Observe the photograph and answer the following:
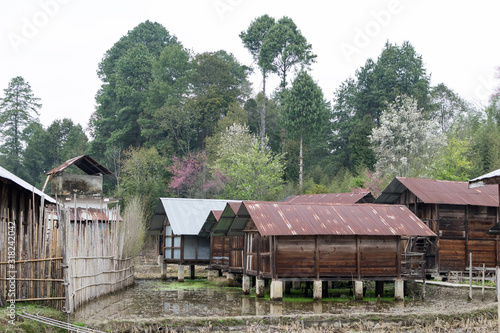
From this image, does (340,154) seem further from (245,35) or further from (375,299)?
(375,299)

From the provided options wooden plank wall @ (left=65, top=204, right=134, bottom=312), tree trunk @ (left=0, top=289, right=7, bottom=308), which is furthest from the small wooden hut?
tree trunk @ (left=0, top=289, right=7, bottom=308)

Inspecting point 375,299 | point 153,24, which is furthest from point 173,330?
point 153,24

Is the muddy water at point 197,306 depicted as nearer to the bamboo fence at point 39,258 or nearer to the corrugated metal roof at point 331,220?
the bamboo fence at point 39,258

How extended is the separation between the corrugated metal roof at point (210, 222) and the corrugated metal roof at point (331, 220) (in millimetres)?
5146

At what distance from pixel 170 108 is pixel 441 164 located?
28.4 metres

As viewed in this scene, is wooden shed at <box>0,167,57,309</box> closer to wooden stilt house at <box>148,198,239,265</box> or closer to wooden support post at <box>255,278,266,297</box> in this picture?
wooden support post at <box>255,278,266,297</box>

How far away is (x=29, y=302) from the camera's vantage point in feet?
49.4

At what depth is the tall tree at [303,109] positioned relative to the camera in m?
51.8

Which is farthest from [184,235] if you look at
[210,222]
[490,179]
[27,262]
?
[490,179]

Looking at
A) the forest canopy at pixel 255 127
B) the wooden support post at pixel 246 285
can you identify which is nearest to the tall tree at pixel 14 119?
the forest canopy at pixel 255 127

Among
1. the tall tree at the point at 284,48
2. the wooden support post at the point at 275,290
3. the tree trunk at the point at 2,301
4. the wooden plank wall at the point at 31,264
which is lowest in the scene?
the wooden support post at the point at 275,290

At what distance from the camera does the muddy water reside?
17797mm

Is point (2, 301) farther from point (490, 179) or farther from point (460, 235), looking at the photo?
point (460, 235)

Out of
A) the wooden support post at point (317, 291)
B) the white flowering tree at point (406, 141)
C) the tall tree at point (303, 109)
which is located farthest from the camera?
the tall tree at point (303, 109)
